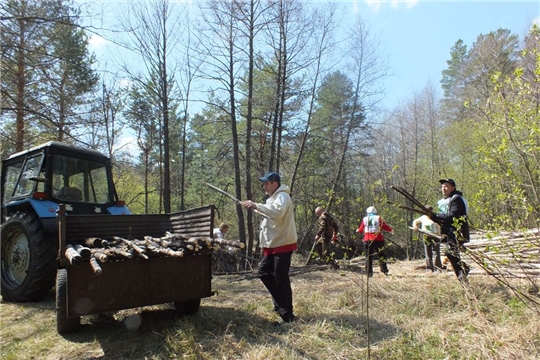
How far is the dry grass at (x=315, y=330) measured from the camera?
3436 millimetres

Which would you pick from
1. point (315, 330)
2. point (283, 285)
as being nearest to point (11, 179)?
point (283, 285)

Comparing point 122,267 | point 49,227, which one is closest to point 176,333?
point 122,267

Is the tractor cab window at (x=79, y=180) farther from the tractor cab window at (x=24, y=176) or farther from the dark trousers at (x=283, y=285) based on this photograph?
the dark trousers at (x=283, y=285)

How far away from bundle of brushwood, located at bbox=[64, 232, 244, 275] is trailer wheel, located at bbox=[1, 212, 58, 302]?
882 millimetres

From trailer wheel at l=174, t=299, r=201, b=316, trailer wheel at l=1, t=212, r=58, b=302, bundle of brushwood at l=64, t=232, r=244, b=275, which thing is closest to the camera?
bundle of brushwood at l=64, t=232, r=244, b=275

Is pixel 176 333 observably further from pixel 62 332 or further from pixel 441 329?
pixel 441 329

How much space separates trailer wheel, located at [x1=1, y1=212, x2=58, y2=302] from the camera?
5.10 m

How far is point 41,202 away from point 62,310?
2.19 metres

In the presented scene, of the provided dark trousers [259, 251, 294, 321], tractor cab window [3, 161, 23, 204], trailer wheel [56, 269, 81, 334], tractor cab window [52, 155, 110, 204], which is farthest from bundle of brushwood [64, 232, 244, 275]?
tractor cab window [3, 161, 23, 204]

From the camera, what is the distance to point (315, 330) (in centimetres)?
399

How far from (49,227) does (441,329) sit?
199 inches

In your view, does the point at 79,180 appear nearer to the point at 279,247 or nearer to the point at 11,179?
the point at 11,179

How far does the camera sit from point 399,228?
20.8m

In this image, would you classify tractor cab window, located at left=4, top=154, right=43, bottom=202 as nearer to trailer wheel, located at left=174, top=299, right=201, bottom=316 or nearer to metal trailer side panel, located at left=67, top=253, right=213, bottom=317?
metal trailer side panel, located at left=67, top=253, right=213, bottom=317
